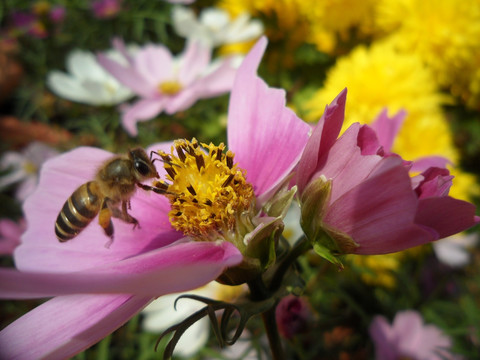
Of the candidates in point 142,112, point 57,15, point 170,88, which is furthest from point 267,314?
point 57,15

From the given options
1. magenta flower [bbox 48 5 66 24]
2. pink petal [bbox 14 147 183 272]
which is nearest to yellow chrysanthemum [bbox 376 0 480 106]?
pink petal [bbox 14 147 183 272]

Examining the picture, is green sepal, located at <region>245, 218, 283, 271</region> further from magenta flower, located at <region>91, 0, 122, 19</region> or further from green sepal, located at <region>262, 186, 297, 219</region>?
magenta flower, located at <region>91, 0, 122, 19</region>

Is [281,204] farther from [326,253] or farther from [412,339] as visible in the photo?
[412,339]

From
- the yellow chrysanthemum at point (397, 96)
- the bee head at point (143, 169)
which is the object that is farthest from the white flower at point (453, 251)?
the bee head at point (143, 169)

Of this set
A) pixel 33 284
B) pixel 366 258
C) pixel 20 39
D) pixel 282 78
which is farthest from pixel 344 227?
pixel 20 39

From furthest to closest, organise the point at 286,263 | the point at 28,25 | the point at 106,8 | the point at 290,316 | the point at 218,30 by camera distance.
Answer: the point at 28,25 < the point at 106,8 < the point at 218,30 < the point at 290,316 < the point at 286,263

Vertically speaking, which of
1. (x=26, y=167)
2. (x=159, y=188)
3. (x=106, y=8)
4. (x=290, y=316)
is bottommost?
(x=290, y=316)

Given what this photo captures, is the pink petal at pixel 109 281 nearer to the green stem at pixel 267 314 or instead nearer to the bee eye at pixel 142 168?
the green stem at pixel 267 314

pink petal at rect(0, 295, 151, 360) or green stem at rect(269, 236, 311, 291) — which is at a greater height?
pink petal at rect(0, 295, 151, 360)
